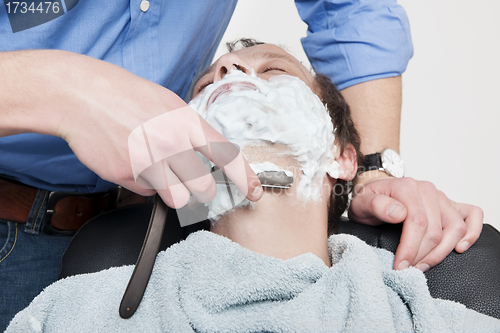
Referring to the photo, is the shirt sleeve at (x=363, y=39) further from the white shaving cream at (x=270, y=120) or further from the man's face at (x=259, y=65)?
the white shaving cream at (x=270, y=120)

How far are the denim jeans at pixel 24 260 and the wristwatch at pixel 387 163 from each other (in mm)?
980

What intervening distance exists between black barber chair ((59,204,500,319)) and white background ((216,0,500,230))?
3.38ft

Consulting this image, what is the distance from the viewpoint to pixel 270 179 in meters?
0.80

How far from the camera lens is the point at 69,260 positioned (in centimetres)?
90

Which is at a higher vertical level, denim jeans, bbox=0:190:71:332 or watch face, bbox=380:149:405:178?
watch face, bbox=380:149:405:178

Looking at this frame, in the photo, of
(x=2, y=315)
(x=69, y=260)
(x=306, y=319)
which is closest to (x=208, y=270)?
(x=306, y=319)

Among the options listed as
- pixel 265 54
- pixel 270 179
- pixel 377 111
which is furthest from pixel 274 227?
pixel 377 111

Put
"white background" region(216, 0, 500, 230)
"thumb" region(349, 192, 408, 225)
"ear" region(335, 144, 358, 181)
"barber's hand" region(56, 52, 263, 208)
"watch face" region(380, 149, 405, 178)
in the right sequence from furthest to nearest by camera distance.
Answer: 1. "white background" region(216, 0, 500, 230)
2. "watch face" region(380, 149, 405, 178)
3. "ear" region(335, 144, 358, 181)
4. "thumb" region(349, 192, 408, 225)
5. "barber's hand" region(56, 52, 263, 208)

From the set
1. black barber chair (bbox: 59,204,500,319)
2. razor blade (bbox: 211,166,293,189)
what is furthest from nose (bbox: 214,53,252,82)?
black barber chair (bbox: 59,204,500,319)

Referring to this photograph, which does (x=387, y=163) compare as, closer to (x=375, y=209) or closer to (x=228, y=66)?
(x=375, y=209)

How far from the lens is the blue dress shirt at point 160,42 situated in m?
0.87

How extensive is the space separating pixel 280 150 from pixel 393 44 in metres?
0.68

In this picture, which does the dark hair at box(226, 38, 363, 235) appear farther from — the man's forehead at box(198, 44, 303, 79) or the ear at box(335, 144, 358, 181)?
the man's forehead at box(198, 44, 303, 79)

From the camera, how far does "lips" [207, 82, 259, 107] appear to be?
2.81 feet
